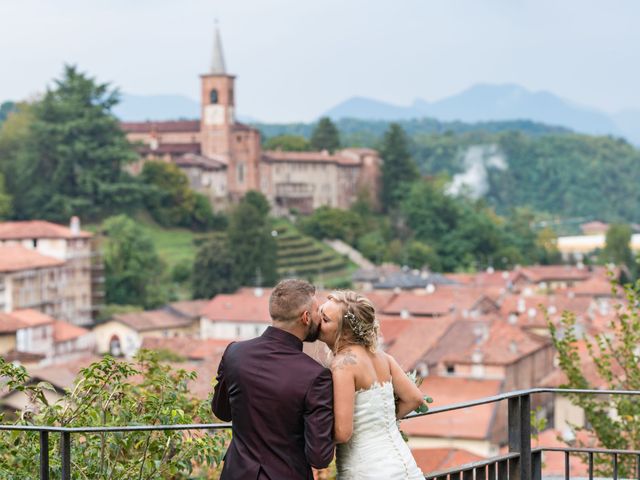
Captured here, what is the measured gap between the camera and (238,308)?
5953 centimetres

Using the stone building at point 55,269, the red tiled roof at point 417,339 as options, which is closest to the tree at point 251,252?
the stone building at point 55,269

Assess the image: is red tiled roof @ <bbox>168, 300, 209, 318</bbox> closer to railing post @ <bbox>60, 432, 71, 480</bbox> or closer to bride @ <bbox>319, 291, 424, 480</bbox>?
railing post @ <bbox>60, 432, 71, 480</bbox>

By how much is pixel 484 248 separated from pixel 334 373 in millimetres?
86428

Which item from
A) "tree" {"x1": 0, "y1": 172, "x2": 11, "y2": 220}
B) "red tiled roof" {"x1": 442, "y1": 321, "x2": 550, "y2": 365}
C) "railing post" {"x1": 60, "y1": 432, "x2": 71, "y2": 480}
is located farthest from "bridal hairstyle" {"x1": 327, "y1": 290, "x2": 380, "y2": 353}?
"tree" {"x1": 0, "y1": 172, "x2": 11, "y2": 220}

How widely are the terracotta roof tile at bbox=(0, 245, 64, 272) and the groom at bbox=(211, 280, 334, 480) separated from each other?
175 feet

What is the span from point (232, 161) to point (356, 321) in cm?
8248

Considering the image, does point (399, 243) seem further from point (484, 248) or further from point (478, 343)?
point (478, 343)

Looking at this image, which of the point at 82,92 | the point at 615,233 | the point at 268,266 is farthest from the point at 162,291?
the point at 615,233

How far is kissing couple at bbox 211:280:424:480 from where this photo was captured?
439cm

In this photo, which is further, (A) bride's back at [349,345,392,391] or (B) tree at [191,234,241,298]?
(B) tree at [191,234,241,298]

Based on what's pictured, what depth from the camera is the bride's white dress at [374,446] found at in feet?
14.7

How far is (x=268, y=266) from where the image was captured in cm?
6912

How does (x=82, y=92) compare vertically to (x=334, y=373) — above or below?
above

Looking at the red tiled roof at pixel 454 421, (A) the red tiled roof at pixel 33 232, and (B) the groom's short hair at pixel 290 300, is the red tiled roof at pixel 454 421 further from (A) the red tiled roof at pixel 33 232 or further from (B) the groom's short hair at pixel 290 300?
(A) the red tiled roof at pixel 33 232
